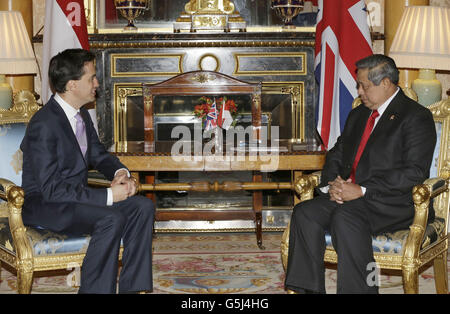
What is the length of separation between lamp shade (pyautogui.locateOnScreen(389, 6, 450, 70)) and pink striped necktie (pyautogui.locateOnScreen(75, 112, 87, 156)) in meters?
2.13

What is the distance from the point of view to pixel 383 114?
11.3 feet

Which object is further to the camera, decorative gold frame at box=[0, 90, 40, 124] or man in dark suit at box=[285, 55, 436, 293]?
decorative gold frame at box=[0, 90, 40, 124]

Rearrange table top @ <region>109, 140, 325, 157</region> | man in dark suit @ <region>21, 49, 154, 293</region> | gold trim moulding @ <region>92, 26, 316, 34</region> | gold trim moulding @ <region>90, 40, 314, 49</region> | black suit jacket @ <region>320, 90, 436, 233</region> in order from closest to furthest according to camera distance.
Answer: man in dark suit @ <region>21, 49, 154, 293</region>, black suit jacket @ <region>320, 90, 436, 233</region>, table top @ <region>109, 140, 325, 157</region>, gold trim moulding @ <region>90, 40, 314, 49</region>, gold trim moulding @ <region>92, 26, 316, 34</region>

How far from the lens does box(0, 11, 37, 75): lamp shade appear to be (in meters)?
4.51

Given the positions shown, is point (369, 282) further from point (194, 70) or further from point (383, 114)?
point (194, 70)

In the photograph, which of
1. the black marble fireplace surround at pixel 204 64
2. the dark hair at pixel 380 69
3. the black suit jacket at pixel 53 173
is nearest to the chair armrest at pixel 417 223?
the dark hair at pixel 380 69

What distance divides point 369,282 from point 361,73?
109 centimetres

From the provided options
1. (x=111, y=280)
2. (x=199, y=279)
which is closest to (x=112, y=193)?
(x=111, y=280)

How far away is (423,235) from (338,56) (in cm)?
227

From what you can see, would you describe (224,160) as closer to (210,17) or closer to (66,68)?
(66,68)

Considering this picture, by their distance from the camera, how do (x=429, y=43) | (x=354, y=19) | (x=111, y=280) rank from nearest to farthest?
(x=111, y=280)
(x=429, y=43)
(x=354, y=19)

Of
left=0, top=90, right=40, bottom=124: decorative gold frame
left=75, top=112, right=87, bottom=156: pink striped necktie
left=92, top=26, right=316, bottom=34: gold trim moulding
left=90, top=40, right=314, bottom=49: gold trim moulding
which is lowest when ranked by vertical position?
left=75, top=112, right=87, bottom=156: pink striped necktie

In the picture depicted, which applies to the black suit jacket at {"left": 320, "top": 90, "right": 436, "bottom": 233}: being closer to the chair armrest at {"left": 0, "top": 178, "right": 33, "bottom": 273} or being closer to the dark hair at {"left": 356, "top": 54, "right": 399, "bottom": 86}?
the dark hair at {"left": 356, "top": 54, "right": 399, "bottom": 86}

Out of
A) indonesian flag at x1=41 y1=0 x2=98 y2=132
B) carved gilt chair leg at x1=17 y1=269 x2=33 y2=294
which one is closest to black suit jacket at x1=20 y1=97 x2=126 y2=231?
carved gilt chair leg at x1=17 y1=269 x2=33 y2=294
